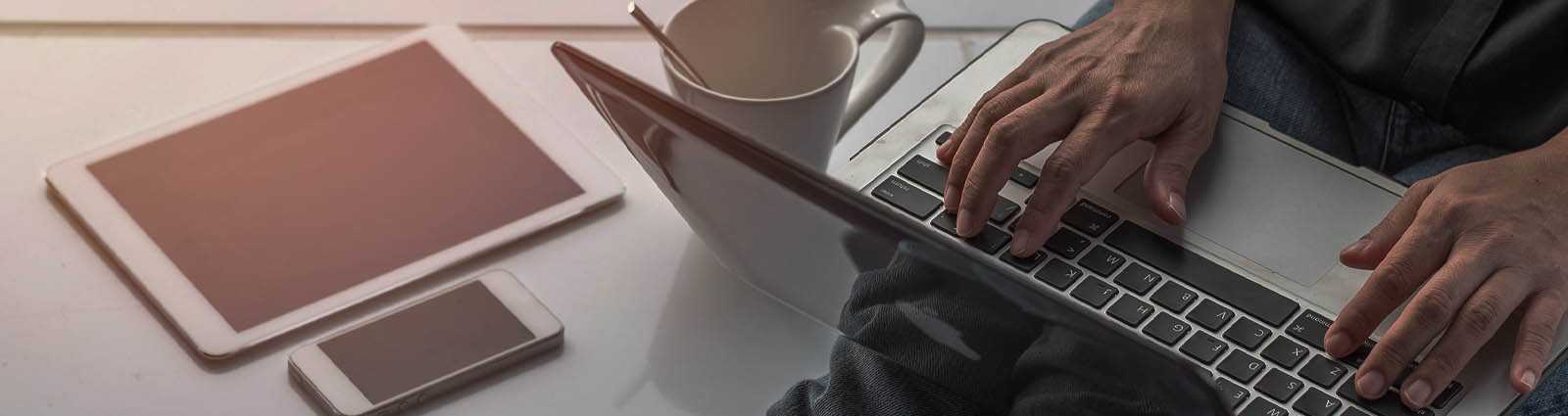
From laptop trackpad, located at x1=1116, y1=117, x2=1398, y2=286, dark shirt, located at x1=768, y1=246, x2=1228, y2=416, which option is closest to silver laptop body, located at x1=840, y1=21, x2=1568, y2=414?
laptop trackpad, located at x1=1116, y1=117, x2=1398, y2=286

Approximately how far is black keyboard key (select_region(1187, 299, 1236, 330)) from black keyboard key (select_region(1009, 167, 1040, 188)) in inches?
3.9

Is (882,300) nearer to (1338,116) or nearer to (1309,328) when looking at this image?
(1309,328)

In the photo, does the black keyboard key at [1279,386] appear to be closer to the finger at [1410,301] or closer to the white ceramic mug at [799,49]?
the finger at [1410,301]

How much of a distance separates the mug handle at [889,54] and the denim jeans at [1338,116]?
0.19 meters

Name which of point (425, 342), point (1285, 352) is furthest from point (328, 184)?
point (1285, 352)

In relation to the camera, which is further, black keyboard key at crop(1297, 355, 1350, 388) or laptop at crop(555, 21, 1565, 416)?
black keyboard key at crop(1297, 355, 1350, 388)

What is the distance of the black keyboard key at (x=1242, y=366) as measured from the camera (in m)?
0.66

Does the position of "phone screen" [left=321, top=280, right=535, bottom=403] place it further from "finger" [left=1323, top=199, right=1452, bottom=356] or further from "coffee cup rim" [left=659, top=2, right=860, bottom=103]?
"finger" [left=1323, top=199, right=1452, bottom=356]

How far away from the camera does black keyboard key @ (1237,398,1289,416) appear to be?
64cm

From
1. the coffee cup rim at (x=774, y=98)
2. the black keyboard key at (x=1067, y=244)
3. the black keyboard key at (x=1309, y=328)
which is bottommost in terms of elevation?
the black keyboard key at (x=1309, y=328)

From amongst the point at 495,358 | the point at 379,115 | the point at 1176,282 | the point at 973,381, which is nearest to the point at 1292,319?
the point at 1176,282

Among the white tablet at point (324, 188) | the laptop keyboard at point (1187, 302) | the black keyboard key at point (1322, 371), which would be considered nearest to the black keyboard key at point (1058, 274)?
the laptop keyboard at point (1187, 302)

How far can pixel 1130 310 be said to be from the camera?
681mm

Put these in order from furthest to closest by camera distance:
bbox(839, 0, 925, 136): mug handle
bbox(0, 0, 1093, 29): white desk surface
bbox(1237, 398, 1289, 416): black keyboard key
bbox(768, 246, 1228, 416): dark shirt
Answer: bbox(0, 0, 1093, 29): white desk surface
bbox(839, 0, 925, 136): mug handle
bbox(1237, 398, 1289, 416): black keyboard key
bbox(768, 246, 1228, 416): dark shirt
